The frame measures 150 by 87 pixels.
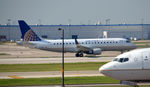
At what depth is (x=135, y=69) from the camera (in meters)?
24.9

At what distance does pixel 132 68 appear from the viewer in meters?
25.0

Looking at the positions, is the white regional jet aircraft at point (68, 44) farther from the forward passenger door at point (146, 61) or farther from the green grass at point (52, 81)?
the forward passenger door at point (146, 61)

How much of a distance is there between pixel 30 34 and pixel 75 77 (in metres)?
31.8

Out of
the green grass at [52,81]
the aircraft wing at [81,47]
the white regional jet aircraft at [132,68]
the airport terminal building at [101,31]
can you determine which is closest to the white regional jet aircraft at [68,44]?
the aircraft wing at [81,47]

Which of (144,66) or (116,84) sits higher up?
(144,66)

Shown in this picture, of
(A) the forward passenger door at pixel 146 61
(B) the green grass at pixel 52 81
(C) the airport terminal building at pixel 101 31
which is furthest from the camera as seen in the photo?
(C) the airport terminal building at pixel 101 31

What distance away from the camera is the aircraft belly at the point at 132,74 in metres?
24.9

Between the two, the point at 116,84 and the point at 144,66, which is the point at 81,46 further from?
the point at 144,66

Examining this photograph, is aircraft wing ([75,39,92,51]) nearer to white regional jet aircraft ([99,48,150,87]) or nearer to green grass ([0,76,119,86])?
green grass ([0,76,119,86])

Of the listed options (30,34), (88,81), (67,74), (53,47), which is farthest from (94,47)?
(88,81)

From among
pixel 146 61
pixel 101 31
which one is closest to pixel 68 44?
pixel 146 61

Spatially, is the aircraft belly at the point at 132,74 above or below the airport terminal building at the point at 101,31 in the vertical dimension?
below

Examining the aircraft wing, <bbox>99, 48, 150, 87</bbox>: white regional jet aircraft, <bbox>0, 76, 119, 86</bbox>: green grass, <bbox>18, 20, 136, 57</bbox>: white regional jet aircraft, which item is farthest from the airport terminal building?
<bbox>99, 48, 150, 87</bbox>: white regional jet aircraft

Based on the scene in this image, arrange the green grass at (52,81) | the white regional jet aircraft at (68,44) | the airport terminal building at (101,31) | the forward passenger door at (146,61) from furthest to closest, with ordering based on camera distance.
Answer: the airport terminal building at (101,31) < the white regional jet aircraft at (68,44) < the green grass at (52,81) < the forward passenger door at (146,61)
